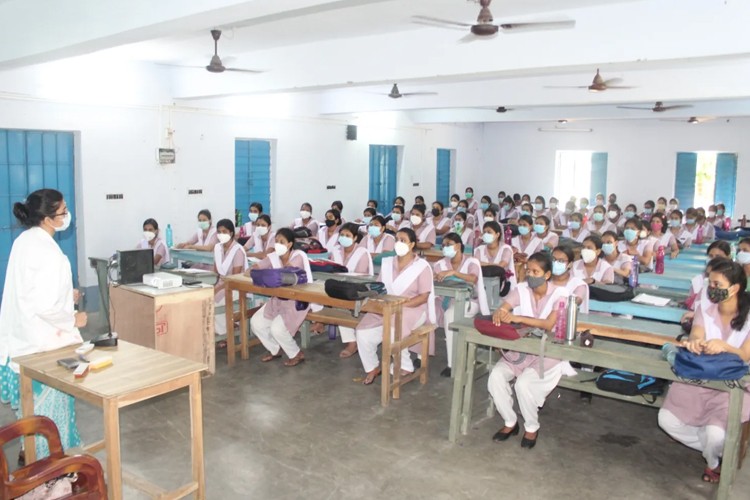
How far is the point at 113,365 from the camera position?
3395mm

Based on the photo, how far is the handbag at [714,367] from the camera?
3.53 metres

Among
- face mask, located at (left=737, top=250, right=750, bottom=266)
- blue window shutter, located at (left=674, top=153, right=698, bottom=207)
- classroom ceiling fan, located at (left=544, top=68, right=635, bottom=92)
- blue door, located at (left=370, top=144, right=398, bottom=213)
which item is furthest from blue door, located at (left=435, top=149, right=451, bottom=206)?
face mask, located at (left=737, top=250, right=750, bottom=266)

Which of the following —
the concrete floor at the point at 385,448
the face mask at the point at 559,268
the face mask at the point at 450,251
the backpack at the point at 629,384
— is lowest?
the concrete floor at the point at 385,448

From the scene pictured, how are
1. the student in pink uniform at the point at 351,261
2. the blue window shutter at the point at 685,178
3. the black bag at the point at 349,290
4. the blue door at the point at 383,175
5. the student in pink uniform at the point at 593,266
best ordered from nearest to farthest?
the black bag at the point at 349,290 < the student in pink uniform at the point at 593,266 < the student in pink uniform at the point at 351,261 < the blue door at the point at 383,175 < the blue window shutter at the point at 685,178

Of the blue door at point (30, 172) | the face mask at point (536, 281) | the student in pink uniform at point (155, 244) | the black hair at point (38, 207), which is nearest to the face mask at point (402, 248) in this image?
the face mask at point (536, 281)

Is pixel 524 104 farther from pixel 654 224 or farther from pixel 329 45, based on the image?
pixel 329 45

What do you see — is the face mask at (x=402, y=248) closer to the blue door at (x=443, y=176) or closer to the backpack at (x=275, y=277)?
the backpack at (x=275, y=277)

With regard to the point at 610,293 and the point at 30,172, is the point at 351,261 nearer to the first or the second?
the point at 610,293

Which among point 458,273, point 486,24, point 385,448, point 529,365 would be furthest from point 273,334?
point 486,24

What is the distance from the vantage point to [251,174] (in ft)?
36.0

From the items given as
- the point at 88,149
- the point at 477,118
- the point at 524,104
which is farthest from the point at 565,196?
the point at 88,149

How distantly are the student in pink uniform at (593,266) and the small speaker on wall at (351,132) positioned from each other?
7.06 m

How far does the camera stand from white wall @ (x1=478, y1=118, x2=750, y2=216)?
1473 centimetres

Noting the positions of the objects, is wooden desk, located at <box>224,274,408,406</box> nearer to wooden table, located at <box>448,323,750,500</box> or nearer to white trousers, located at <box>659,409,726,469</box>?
wooden table, located at <box>448,323,750,500</box>
